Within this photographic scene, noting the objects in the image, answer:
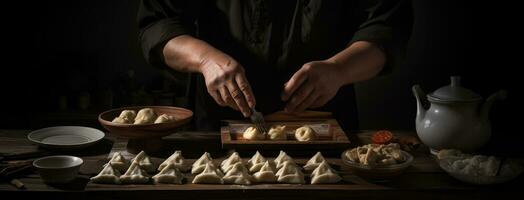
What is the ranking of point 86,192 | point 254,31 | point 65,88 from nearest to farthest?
point 86,192 → point 254,31 → point 65,88

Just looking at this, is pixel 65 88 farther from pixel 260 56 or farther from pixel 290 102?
pixel 290 102

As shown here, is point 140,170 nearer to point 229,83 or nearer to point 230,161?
point 230,161

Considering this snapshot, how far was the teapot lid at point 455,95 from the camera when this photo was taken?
2.10m

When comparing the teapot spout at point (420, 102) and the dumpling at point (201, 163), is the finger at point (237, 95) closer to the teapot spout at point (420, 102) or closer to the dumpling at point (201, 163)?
the dumpling at point (201, 163)

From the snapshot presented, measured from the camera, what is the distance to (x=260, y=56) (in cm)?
279

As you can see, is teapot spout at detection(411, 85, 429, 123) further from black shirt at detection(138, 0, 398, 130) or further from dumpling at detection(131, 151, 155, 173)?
dumpling at detection(131, 151, 155, 173)

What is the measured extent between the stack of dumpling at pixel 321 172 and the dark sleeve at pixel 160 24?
0.88 meters

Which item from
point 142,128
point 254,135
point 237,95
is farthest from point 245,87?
point 142,128

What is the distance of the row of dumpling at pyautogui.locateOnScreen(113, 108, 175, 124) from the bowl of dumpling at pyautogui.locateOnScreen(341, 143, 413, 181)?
697 millimetres

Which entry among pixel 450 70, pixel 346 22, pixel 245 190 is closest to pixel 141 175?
pixel 245 190

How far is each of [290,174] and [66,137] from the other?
→ 3.17ft

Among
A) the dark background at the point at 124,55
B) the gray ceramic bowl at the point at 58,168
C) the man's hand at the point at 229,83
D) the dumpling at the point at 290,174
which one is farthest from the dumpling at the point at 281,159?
the dark background at the point at 124,55

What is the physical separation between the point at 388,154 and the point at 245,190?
0.50 metres

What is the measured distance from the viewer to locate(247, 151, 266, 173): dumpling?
6.49 feet
